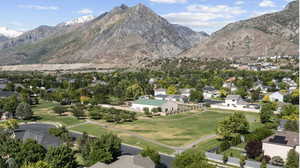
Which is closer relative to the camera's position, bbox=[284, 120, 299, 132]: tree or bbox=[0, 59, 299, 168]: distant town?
bbox=[0, 59, 299, 168]: distant town

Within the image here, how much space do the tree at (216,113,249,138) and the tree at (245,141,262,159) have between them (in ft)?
29.4

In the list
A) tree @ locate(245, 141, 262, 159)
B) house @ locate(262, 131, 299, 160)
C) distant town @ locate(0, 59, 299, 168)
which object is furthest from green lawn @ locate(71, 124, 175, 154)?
house @ locate(262, 131, 299, 160)

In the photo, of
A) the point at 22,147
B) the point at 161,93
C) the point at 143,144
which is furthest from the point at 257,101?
the point at 22,147

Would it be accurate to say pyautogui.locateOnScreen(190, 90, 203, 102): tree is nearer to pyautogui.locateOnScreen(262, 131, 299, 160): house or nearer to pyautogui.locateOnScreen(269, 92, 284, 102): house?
pyautogui.locateOnScreen(269, 92, 284, 102): house

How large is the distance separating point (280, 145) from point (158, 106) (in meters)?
45.8

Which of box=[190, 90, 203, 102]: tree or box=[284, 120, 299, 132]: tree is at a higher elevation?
box=[190, 90, 203, 102]: tree

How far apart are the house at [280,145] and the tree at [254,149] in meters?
1.45

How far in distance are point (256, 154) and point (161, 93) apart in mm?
70849

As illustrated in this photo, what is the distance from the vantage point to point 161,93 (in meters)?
112

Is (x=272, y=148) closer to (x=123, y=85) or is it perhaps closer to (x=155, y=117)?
(x=155, y=117)

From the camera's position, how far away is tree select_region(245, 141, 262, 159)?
4265cm

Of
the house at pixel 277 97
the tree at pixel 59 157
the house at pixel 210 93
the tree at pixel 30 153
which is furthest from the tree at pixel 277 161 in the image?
the house at pixel 210 93

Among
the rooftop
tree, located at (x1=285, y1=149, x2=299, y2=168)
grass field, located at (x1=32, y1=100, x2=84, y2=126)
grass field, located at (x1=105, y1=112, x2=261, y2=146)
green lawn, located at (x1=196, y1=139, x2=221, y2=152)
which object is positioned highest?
the rooftop

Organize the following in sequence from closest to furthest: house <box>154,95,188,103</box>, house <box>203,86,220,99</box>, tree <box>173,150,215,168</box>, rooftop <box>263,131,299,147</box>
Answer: tree <box>173,150,215,168</box> < rooftop <box>263,131,299,147</box> < house <box>154,95,188,103</box> < house <box>203,86,220,99</box>
